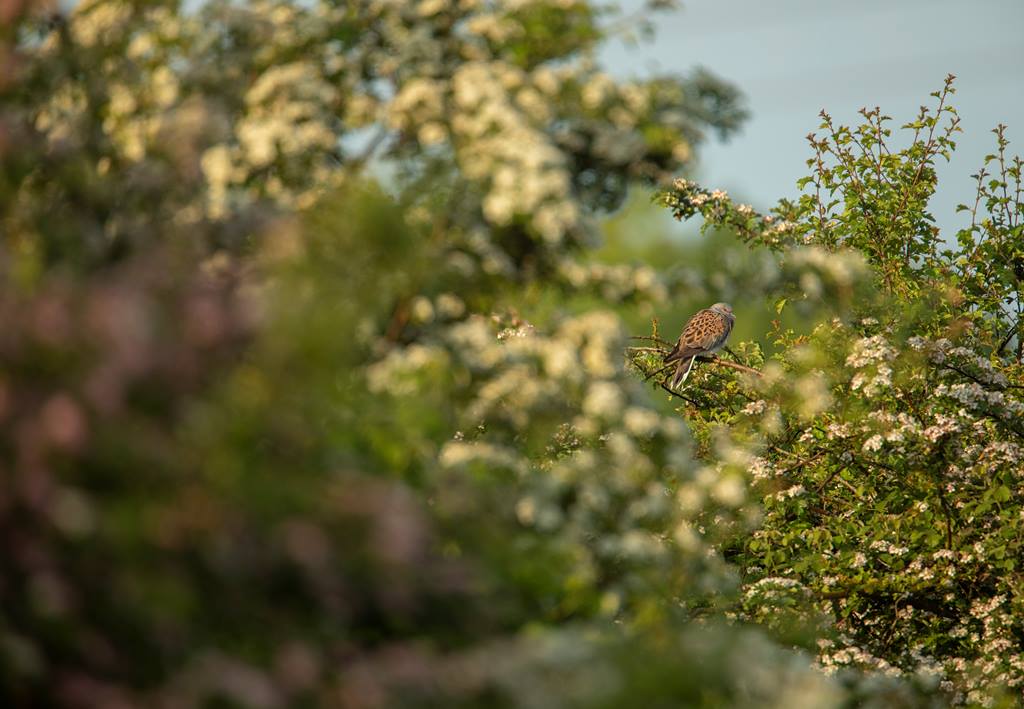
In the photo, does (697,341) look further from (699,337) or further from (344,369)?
(344,369)

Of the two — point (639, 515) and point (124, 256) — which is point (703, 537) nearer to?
point (639, 515)

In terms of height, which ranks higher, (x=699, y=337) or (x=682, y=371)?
(x=699, y=337)

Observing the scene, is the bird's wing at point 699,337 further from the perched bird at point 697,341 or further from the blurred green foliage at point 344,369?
the blurred green foliage at point 344,369

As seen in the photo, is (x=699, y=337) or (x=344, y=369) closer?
(x=344, y=369)

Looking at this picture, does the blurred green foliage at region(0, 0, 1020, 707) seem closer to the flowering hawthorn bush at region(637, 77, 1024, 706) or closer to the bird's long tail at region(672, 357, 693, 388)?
the flowering hawthorn bush at region(637, 77, 1024, 706)

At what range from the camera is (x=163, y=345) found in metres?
3.45

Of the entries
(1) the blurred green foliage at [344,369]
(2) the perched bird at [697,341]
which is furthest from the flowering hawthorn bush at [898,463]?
(1) the blurred green foliage at [344,369]

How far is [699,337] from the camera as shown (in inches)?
448

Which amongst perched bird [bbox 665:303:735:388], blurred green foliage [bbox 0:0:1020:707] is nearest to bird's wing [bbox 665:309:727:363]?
perched bird [bbox 665:303:735:388]

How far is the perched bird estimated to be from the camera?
37.0ft

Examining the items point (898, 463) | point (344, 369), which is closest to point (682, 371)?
point (898, 463)

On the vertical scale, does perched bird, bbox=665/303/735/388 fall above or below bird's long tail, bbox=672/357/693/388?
above

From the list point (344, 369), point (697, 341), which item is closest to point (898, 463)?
point (697, 341)

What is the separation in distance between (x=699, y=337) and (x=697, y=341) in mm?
77
